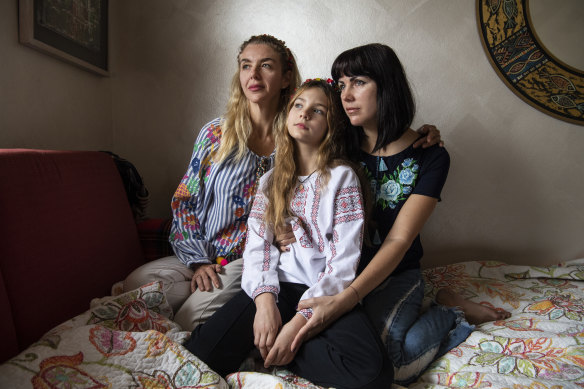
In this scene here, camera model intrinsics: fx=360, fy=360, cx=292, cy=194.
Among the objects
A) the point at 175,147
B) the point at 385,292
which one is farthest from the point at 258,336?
the point at 175,147

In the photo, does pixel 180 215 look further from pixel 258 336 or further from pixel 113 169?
pixel 258 336

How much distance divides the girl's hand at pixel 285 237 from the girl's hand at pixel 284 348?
292mm

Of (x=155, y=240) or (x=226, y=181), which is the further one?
(x=155, y=240)

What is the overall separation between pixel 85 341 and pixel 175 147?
4.02 feet

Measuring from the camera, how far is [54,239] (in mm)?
1062

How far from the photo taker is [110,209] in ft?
4.40

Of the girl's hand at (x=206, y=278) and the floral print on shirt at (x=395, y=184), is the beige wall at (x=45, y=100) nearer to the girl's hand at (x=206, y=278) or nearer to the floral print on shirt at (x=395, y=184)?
the girl's hand at (x=206, y=278)

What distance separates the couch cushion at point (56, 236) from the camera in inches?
37.4

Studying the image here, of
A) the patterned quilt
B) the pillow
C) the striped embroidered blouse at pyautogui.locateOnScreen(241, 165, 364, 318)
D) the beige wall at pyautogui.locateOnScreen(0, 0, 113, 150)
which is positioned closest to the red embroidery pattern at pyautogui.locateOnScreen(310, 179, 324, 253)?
the striped embroidered blouse at pyautogui.locateOnScreen(241, 165, 364, 318)

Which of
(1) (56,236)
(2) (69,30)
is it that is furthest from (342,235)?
(2) (69,30)

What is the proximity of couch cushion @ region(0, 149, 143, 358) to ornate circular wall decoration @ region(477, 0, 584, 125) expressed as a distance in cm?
178

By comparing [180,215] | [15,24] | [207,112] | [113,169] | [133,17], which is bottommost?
[180,215]

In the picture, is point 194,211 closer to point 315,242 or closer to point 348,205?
point 315,242

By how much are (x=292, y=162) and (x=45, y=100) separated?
3.47ft
